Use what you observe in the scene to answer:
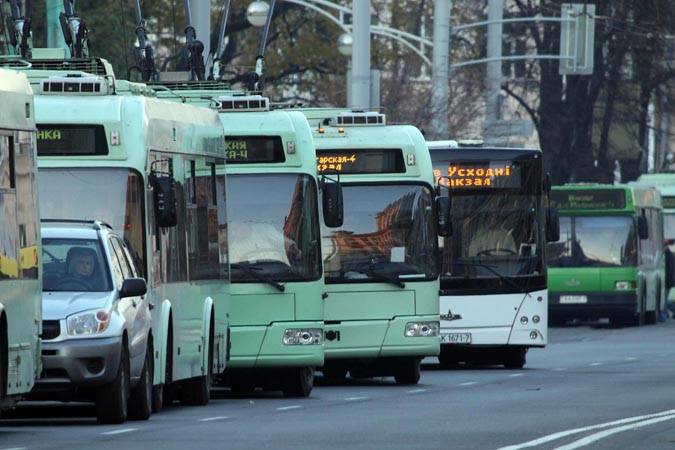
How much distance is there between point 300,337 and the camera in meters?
21.0

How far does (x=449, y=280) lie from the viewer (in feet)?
92.2

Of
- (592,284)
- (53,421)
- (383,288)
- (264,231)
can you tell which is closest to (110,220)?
(53,421)

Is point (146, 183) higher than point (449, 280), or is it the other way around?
point (146, 183)

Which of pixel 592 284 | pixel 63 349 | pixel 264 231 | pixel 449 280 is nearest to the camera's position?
pixel 63 349

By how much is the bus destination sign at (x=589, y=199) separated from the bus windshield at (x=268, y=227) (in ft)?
71.8

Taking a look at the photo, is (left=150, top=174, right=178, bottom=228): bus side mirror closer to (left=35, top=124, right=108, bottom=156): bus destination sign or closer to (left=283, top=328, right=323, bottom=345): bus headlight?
(left=35, top=124, right=108, bottom=156): bus destination sign

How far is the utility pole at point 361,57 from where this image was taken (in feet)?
121

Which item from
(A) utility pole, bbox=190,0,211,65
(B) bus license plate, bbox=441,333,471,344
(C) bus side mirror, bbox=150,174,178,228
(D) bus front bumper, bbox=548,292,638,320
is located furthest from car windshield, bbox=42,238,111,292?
(D) bus front bumper, bbox=548,292,638,320

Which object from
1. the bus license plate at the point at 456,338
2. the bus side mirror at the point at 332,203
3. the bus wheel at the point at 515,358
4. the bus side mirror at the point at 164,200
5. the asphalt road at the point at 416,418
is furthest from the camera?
the bus wheel at the point at 515,358

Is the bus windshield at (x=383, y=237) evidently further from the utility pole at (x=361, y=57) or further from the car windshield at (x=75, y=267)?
the utility pole at (x=361, y=57)

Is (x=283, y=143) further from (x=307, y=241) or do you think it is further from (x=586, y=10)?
(x=586, y=10)

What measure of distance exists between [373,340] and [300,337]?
101 inches

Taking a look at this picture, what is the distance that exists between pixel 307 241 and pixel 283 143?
926mm

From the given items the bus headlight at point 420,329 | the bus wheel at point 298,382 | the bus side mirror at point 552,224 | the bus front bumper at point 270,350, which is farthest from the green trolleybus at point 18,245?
the bus side mirror at point 552,224
